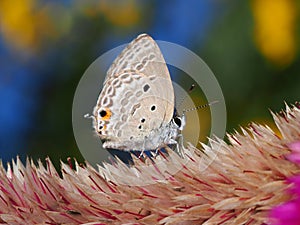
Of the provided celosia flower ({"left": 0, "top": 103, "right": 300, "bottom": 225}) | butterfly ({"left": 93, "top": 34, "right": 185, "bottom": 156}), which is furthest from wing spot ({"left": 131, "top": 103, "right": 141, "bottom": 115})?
celosia flower ({"left": 0, "top": 103, "right": 300, "bottom": 225})

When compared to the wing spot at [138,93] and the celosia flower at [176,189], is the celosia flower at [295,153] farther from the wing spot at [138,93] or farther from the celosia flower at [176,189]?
the wing spot at [138,93]

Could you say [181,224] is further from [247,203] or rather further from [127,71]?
Answer: [127,71]

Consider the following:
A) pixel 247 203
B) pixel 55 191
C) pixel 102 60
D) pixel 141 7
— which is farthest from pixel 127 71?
pixel 141 7

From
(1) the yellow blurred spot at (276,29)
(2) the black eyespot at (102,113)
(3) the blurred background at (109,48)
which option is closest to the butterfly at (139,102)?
(2) the black eyespot at (102,113)

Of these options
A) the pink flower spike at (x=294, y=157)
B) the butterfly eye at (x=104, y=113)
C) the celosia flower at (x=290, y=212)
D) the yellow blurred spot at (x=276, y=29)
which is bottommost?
the celosia flower at (x=290, y=212)

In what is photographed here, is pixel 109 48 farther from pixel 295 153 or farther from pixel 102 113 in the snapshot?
pixel 295 153

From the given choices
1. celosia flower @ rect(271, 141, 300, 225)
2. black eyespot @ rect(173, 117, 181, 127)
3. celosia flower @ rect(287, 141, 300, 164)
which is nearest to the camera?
celosia flower @ rect(271, 141, 300, 225)

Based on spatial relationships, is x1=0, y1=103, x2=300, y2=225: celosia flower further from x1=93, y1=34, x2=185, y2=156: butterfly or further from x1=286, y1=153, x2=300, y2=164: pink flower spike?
x1=93, y1=34, x2=185, y2=156: butterfly

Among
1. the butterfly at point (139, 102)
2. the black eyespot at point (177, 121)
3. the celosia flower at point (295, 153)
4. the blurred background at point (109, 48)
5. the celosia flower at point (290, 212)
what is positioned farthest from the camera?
the blurred background at point (109, 48)
